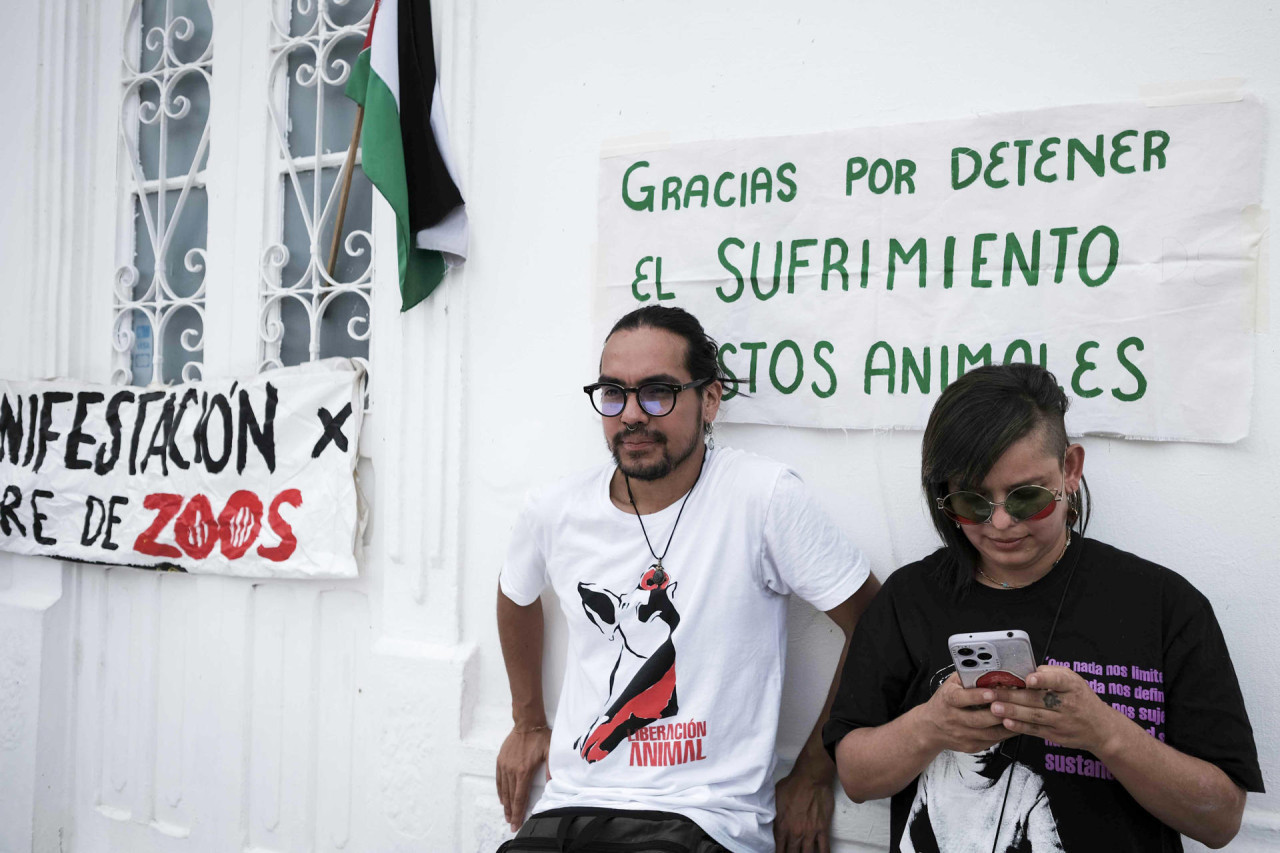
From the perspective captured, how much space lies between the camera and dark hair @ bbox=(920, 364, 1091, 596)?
6.03 feet

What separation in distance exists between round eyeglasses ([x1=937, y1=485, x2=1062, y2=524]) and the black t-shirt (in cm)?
18

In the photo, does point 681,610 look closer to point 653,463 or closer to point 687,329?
point 653,463

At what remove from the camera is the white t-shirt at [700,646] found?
2.28m

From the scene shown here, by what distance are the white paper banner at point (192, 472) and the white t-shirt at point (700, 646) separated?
119 centimetres

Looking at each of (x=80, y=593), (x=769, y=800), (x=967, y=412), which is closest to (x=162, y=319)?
(x=80, y=593)

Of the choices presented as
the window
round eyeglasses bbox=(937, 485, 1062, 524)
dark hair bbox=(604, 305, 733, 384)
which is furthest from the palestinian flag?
round eyeglasses bbox=(937, 485, 1062, 524)

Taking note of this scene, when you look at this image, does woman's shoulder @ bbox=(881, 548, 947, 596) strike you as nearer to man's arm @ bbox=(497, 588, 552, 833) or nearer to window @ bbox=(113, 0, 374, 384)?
man's arm @ bbox=(497, 588, 552, 833)

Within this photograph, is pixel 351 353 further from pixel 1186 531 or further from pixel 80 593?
pixel 1186 531

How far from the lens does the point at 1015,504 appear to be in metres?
1.83

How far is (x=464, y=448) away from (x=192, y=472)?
1.23 meters

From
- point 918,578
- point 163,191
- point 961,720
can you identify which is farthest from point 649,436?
point 163,191

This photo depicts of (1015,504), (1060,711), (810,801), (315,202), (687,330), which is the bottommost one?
(810,801)

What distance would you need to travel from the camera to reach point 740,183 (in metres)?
2.66

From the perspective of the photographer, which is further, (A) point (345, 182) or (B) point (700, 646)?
(A) point (345, 182)
